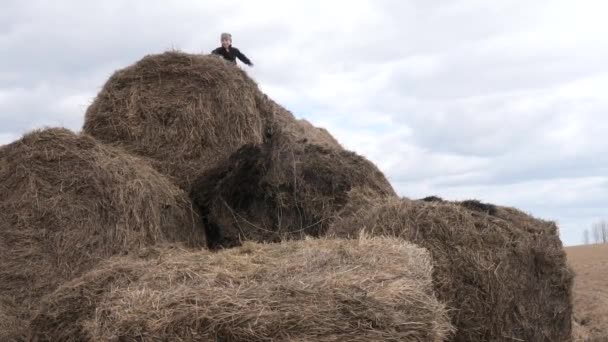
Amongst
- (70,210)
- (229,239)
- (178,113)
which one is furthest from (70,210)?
(178,113)

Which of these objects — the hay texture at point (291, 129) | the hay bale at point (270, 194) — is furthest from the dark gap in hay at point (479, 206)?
the hay texture at point (291, 129)

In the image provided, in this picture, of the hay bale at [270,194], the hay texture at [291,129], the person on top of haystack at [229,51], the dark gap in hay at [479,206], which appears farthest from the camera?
the person on top of haystack at [229,51]

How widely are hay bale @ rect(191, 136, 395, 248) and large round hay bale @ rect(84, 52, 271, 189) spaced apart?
0.53m

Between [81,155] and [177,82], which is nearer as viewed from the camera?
[81,155]

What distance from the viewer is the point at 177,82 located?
7.57m

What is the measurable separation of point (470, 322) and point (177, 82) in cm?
373

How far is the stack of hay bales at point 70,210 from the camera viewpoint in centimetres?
598

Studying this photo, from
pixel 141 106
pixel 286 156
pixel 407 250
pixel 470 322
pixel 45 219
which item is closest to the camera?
pixel 407 250

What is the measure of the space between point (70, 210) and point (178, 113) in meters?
1.59

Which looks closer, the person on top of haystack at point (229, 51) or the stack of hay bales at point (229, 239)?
the stack of hay bales at point (229, 239)

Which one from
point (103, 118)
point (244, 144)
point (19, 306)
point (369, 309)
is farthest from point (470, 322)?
point (103, 118)

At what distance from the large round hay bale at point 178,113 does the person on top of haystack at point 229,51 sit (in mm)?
1546

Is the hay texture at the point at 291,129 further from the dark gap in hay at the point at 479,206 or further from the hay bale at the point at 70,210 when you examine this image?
the dark gap in hay at the point at 479,206

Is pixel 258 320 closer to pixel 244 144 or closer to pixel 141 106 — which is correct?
pixel 244 144
